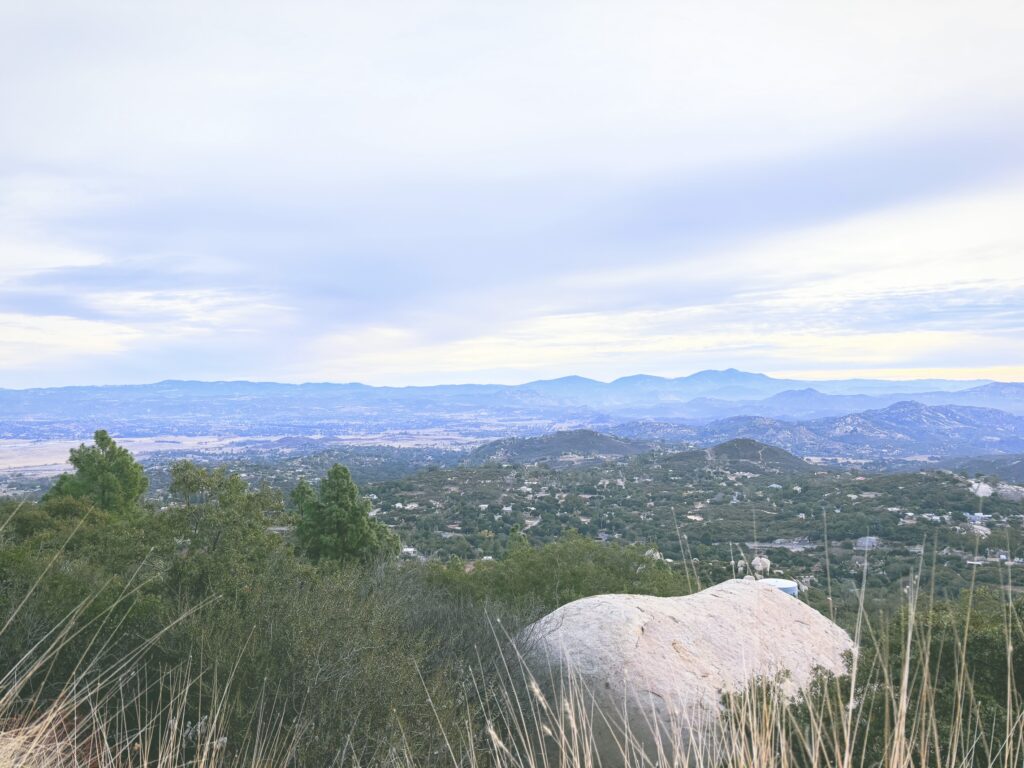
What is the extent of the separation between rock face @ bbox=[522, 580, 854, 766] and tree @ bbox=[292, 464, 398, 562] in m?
14.5

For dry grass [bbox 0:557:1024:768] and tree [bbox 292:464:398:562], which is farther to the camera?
tree [bbox 292:464:398:562]

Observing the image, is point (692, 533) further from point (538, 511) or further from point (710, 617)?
point (710, 617)

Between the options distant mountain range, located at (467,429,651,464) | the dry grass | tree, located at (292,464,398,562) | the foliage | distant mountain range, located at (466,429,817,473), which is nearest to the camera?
the dry grass

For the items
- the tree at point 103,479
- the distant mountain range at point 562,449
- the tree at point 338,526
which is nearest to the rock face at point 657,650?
the tree at point 338,526

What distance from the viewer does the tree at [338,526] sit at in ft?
85.4

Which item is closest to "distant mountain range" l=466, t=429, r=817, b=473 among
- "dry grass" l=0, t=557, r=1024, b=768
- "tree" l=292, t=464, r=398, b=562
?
"tree" l=292, t=464, r=398, b=562

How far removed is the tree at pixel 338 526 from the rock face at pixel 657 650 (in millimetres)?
14539

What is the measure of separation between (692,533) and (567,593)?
95.2 ft

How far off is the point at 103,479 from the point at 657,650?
2999 cm

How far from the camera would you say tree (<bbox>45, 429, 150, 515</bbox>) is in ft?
104

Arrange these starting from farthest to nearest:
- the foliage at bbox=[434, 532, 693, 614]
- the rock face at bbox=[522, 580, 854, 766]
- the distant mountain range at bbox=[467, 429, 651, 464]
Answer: the distant mountain range at bbox=[467, 429, 651, 464] → the foliage at bbox=[434, 532, 693, 614] → the rock face at bbox=[522, 580, 854, 766]

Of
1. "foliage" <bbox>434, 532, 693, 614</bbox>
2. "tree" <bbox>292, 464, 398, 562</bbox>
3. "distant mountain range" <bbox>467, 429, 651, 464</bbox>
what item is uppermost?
"tree" <bbox>292, 464, 398, 562</bbox>

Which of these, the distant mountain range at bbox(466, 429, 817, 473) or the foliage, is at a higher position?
the foliage

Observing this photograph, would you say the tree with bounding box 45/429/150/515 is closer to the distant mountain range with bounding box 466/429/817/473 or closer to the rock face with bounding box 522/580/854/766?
the rock face with bounding box 522/580/854/766
